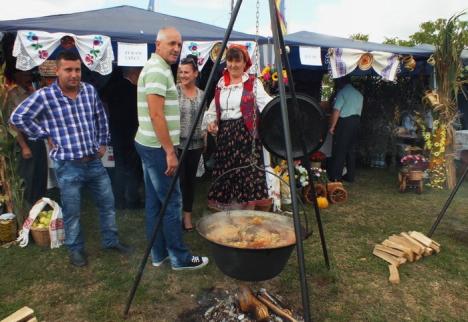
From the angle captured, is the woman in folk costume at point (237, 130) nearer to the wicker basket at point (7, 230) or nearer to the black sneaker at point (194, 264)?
the black sneaker at point (194, 264)

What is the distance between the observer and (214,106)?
3.96 m

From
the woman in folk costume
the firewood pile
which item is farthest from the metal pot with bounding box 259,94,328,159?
the firewood pile

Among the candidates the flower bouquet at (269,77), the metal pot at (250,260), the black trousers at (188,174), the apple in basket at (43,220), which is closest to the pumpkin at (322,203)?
the flower bouquet at (269,77)

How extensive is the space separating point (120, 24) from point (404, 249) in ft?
15.7

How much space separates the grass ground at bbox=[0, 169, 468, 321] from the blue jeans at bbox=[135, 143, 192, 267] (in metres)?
0.17

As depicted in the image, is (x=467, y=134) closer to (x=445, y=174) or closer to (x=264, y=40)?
(x=445, y=174)

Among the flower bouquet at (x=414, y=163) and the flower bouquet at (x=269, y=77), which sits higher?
the flower bouquet at (x=269, y=77)

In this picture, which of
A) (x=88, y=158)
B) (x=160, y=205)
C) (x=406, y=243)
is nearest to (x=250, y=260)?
(x=160, y=205)

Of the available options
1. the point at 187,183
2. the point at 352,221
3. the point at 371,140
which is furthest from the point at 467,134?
the point at 187,183

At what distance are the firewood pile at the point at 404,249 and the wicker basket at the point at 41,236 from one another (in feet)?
11.2

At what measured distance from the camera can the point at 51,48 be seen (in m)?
4.06

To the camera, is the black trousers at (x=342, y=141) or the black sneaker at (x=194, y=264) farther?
the black trousers at (x=342, y=141)

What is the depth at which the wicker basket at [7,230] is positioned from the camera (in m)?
3.70

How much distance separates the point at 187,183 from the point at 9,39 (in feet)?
9.41
